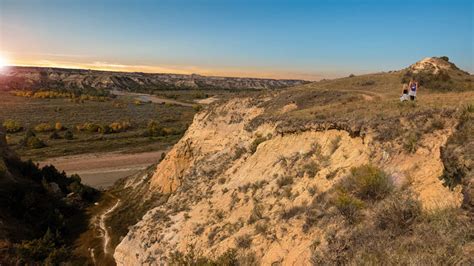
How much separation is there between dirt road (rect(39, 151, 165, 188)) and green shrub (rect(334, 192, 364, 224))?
95.6 feet

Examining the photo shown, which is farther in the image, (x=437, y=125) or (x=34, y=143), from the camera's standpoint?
(x=34, y=143)

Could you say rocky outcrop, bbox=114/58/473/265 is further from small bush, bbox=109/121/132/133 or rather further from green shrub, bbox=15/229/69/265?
small bush, bbox=109/121/132/133

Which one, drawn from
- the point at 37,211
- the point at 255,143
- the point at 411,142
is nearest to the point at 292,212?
the point at 411,142

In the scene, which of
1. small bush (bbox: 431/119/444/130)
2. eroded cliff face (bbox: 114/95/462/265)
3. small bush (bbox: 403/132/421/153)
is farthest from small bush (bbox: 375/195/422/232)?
small bush (bbox: 431/119/444/130)

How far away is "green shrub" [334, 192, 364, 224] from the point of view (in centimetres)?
880

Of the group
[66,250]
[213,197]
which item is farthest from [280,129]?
[66,250]

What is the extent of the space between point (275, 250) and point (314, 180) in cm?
296

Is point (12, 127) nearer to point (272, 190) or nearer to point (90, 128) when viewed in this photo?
point (90, 128)

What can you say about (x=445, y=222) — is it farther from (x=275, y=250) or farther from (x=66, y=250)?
(x=66, y=250)

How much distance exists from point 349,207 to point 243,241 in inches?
134

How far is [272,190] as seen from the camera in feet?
41.6

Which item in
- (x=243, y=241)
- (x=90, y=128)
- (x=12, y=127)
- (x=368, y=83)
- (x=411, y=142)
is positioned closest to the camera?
(x=411, y=142)

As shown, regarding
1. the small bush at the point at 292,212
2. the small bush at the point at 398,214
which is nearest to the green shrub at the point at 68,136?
the small bush at the point at 292,212

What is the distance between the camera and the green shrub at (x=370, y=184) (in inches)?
367
